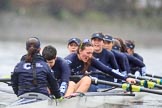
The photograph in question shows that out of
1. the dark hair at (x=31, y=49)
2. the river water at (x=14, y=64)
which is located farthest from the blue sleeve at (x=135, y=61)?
the dark hair at (x=31, y=49)

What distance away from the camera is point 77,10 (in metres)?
56.6

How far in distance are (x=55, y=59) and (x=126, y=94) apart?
1416 mm

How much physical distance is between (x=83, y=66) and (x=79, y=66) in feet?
0.35

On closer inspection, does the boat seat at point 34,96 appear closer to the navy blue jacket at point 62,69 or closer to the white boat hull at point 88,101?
the white boat hull at point 88,101

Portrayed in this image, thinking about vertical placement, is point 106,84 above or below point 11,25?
below

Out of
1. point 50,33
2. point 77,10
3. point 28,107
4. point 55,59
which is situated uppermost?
point 77,10

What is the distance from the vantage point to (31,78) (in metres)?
9.67

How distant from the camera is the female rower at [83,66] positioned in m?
11.2

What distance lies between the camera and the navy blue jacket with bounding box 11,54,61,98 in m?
9.64

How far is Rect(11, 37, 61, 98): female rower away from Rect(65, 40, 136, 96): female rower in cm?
138

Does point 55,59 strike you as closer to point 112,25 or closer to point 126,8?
point 112,25

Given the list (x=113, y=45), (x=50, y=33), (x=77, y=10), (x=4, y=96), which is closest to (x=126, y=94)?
(x=4, y=96)

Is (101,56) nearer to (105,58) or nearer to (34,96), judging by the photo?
(105,58)

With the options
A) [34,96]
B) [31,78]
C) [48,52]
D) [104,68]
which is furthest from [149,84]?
[31,78]
